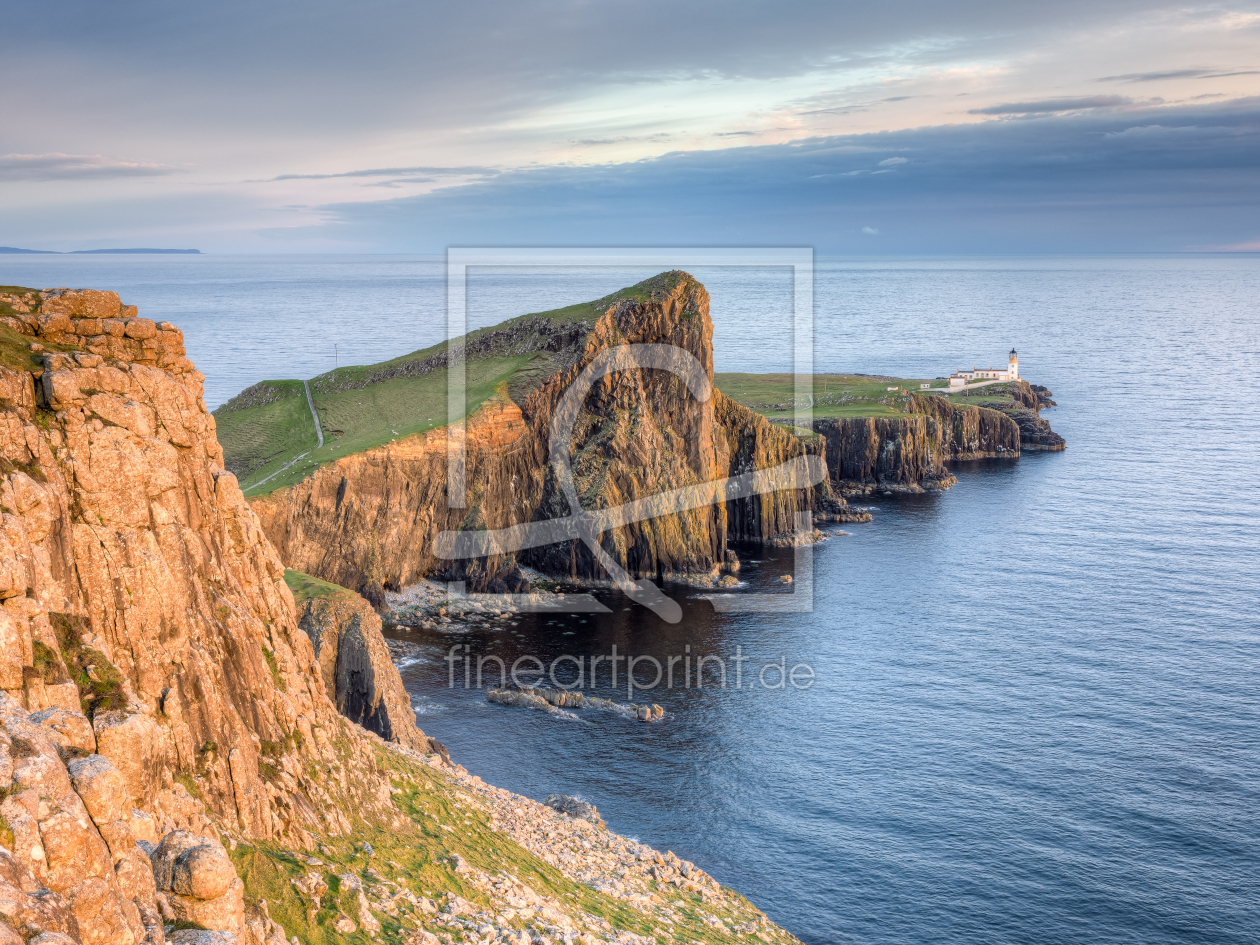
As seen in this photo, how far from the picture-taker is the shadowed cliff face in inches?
3784

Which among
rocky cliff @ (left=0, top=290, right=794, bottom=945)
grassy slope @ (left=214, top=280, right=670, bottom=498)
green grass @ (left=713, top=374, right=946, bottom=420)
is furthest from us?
green grass @ (left=713, top=374, right=946, bottom=420)

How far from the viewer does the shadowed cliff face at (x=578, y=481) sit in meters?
96.1

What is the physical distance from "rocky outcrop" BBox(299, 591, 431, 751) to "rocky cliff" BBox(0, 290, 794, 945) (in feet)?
67.7

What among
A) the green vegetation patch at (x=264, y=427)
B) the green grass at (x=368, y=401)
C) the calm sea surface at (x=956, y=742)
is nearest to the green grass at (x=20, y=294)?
the calm sea surface at (x=956, y=742)

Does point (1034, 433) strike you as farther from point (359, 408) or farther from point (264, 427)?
point (264, 427)

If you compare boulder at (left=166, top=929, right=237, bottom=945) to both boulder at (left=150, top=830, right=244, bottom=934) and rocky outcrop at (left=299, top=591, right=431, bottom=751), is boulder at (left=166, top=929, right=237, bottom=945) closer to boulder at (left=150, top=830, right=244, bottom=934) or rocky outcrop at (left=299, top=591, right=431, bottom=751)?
boulder at (left=150, top=830, right=244, bottom=934)

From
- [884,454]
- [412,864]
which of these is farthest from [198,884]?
[884,454]

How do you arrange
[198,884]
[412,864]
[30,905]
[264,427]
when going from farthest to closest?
[264,427], [412,864], [198,884], [30,905]

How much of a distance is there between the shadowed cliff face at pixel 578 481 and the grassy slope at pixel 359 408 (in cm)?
268

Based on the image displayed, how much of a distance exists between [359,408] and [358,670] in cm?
6531

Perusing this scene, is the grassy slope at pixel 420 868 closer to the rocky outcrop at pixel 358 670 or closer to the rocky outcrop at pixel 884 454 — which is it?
the rocky outcrop at pixel 358 670

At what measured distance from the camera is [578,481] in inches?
4402

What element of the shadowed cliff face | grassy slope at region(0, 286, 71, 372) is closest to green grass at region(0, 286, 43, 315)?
grassy slope at region(0, 286, 71, 372)

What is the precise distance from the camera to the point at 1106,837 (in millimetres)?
55906
